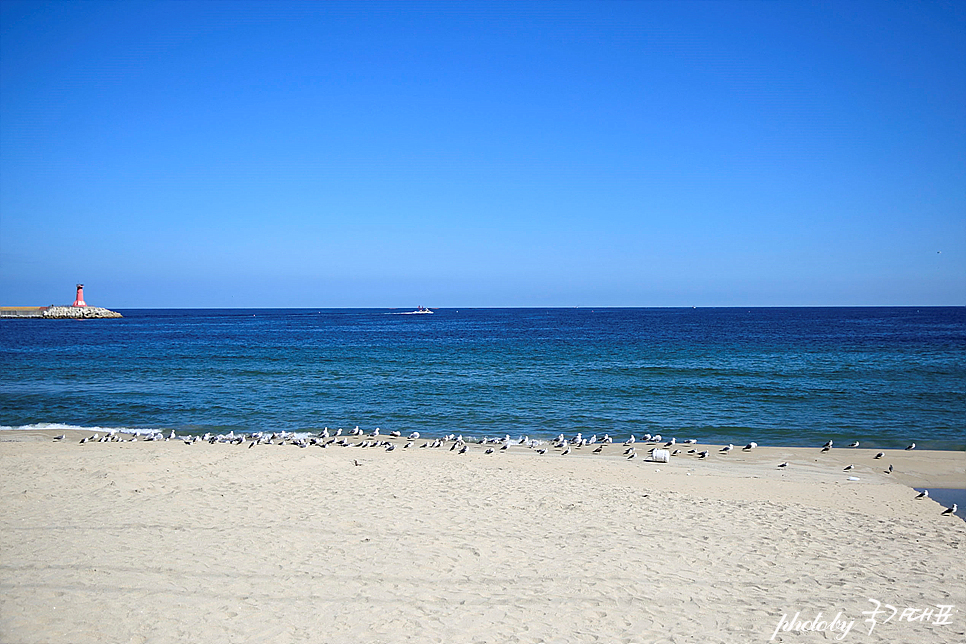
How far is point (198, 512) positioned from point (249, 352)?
40.8 metres

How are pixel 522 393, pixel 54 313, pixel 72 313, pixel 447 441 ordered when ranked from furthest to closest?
pixel 72 313
pixel 54 313
pixel 522 393
pixel 447 441

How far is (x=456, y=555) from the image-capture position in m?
7.91

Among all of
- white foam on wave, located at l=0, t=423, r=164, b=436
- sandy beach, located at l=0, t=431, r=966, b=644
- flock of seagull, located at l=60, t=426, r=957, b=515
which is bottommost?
white foam on wave, located at l=0, t=423, r=164, b=436

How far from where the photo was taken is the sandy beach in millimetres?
6156

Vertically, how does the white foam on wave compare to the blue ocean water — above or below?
below

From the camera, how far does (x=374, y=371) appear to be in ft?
115

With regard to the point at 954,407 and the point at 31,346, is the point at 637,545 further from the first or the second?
the point at 31,346

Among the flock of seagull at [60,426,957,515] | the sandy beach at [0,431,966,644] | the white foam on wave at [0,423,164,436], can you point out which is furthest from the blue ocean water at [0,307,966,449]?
the sandy beach at [0,431,966,644]

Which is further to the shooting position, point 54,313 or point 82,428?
point 54,313

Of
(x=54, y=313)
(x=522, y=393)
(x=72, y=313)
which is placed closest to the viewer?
(x=522, y=393)

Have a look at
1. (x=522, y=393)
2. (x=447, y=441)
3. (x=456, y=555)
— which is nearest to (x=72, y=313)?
(x=522, y=393)

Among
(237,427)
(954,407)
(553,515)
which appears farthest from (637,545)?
(954,407)

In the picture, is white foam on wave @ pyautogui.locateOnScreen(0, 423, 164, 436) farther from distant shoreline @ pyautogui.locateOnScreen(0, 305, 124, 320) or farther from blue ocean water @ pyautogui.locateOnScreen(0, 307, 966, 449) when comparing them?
distant shoreline @ pyautogui.locateOnScreen(0, 305, 124, 320)

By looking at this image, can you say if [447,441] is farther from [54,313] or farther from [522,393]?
[54,313]
